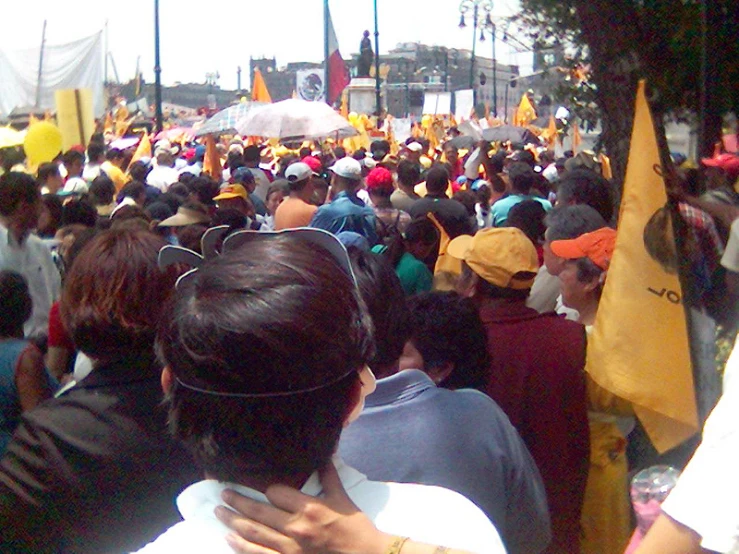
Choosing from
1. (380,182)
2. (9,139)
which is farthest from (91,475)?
(9,139)

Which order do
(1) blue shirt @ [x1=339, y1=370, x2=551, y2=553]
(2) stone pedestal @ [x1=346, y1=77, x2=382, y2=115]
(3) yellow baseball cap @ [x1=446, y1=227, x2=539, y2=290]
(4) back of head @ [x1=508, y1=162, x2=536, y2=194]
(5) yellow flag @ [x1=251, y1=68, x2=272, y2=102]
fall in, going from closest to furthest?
(1) blue shirt @ [x1=339, y1=370, x2=551, y2=553] → (3) yellow baseball cap @ [x1=446, y1=227, x2=539, y2=290] → (4) back of head @ [x1=508, y1=162, x2=536, y2=194] → (5) yellow flag @ [x1=251, y1=68, x2=272, y2=102] → (2) stone pedestal @ [x1=346, y1=77, x2=382, y2=115]

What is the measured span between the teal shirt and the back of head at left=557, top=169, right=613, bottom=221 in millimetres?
1404

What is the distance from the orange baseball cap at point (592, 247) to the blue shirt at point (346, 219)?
282cm

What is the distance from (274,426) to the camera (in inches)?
49.0

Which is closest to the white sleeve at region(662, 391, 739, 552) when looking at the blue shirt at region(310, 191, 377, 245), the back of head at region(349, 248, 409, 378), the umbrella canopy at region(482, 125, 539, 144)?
the back of head at region(349, 248, 409, 378)

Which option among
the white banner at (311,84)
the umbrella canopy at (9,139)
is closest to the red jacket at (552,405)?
the umbrella canopy at (9,139)

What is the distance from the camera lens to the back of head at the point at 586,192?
5977 mm

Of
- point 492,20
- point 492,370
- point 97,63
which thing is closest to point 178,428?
point 492,370

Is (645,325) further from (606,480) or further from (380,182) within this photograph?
(380,182)

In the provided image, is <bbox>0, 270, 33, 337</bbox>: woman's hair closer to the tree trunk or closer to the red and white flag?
the tree trunk

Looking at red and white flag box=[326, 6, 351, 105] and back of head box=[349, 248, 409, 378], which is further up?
red and white flag box=[326, 6, 351, 105]

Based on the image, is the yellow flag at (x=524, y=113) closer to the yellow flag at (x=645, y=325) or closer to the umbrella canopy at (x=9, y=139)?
the umbrella canopy at (x=9, y=139)

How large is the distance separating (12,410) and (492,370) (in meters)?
1.50

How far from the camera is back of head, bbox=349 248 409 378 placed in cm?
212
